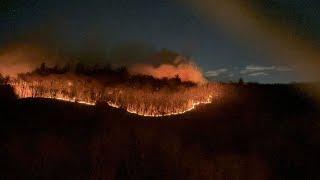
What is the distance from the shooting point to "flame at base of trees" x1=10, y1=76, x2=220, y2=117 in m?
12.0

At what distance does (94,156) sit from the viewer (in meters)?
8.23

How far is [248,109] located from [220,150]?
324cm

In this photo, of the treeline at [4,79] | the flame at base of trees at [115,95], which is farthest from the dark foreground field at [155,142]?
the treeline at [4,79]

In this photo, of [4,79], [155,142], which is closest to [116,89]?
[4,79]

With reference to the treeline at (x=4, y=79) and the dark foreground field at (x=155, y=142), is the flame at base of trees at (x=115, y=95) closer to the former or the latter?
the treeline at (x=4, y=79)

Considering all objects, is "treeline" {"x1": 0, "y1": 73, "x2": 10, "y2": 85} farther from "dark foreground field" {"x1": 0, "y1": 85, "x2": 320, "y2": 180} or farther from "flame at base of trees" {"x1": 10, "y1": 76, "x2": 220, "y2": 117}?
"dark foreground field" {"x1": 0, "y1": 85, "x2": 320, "y2": 180}

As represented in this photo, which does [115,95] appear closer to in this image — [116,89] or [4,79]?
[116,89]

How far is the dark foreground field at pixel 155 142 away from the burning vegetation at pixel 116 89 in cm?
86

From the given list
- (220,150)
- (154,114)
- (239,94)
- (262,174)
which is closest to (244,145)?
(220,150)

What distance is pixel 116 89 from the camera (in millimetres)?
12930

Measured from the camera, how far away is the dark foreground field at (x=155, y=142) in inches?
313

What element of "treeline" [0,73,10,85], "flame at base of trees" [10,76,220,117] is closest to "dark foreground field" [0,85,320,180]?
"flame at base of trees" [10,76,220,117]

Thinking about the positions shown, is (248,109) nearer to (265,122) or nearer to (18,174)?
(265,122)

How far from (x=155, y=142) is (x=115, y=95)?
3899 mm
